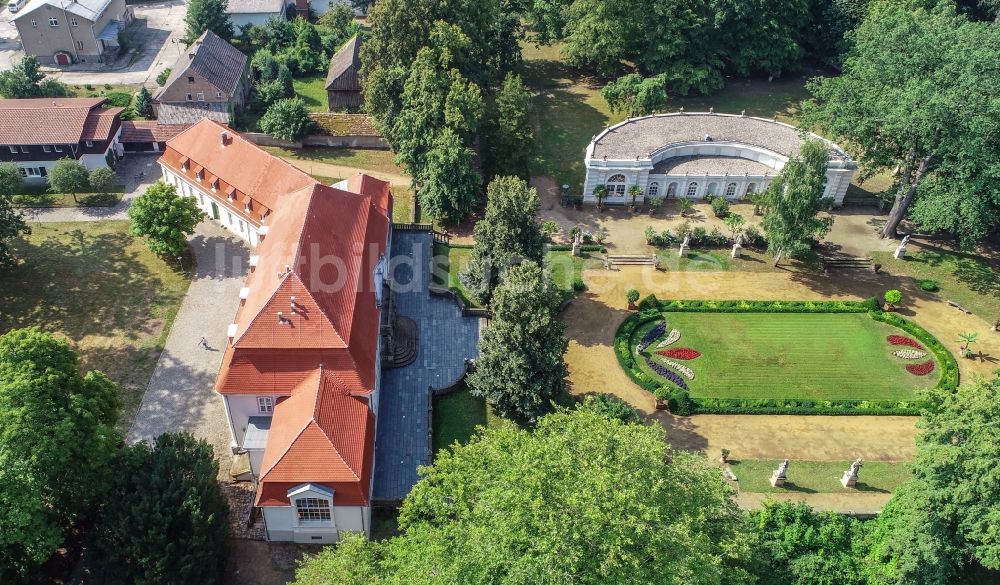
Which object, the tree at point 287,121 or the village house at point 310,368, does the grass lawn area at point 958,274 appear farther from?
the tree at point 287,121

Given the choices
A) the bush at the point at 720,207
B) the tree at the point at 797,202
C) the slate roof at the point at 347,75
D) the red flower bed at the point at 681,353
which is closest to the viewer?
the red flower bed at the point at 681,353

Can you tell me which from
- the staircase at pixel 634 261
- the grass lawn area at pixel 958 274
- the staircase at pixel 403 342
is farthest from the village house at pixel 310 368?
the grass lawn area at pixel 958 274

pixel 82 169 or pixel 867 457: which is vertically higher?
pixel 82 169

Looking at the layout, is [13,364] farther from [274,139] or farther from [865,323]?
[865,323]

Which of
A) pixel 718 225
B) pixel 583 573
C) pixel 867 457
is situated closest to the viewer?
pixel 583 573

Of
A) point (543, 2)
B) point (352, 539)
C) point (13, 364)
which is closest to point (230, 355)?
point (13, 364)

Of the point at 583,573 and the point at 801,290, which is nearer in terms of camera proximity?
the point at 583,573

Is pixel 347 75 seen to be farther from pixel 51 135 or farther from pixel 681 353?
pixel 681 353

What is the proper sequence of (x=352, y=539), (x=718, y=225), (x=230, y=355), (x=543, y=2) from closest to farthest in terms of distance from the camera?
(x=352, y=539)
(x=230, y=355)
(x=718, y=225)
(x=543, y=2)
